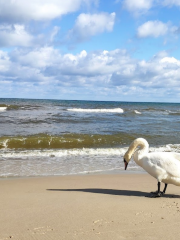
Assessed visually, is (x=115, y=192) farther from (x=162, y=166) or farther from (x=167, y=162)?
(x=167, y=162)

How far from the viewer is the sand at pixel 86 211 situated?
353 cm

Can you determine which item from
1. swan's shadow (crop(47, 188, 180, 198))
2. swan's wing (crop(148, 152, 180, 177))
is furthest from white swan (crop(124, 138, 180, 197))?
swan's shadow (crop(47, 188, 180, 198))

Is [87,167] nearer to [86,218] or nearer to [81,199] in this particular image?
[81,199]

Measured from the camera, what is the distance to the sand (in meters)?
3.53

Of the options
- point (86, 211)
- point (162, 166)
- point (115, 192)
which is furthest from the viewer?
point (115, 192)

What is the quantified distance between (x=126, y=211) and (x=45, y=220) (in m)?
1.20

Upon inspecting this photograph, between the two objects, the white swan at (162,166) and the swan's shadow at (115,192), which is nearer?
the white swan at (162,166)

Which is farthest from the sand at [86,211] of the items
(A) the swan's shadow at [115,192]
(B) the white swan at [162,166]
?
(B) the white swan at [162,166]

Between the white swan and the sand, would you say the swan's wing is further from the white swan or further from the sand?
the sand

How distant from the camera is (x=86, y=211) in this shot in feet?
14.5

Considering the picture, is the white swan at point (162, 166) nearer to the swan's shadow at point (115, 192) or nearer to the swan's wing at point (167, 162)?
the swan's wing at point (167, 162)

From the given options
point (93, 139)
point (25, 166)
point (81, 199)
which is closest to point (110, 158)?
point (25, 166)

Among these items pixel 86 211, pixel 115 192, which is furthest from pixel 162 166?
pixel 86 211

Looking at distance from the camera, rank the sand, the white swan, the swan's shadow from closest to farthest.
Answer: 1. the sand
2. the white swan
3. the swan's shadow
